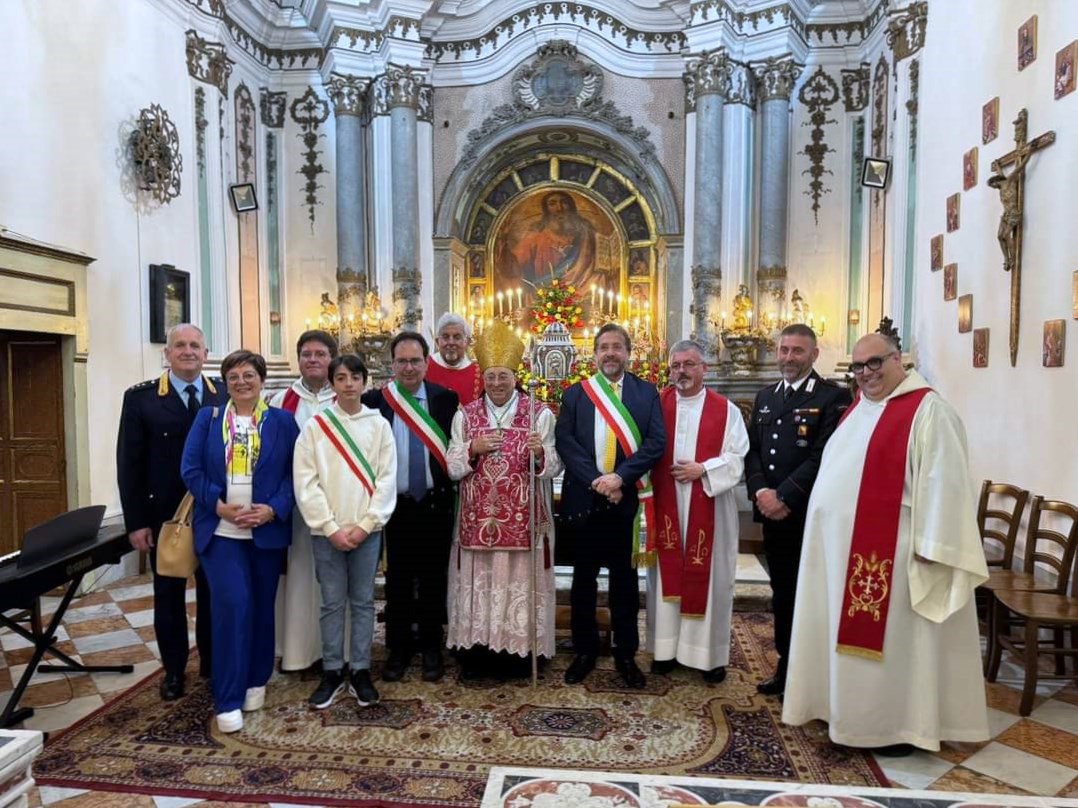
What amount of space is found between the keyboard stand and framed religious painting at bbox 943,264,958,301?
6.21 m

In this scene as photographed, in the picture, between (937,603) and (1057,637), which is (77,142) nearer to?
(937,603)

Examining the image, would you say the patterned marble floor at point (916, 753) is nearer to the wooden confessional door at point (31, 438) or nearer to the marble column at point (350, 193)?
the wooden confessional door at point (31, 438)

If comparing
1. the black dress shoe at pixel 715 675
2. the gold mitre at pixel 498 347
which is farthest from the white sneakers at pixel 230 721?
the black dress shoe at pixel 715 675

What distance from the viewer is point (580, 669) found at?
3.75 metres

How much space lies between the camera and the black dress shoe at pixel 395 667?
12.4 feet

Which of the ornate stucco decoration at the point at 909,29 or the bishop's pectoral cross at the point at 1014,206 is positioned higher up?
the ornate stucco decoration at the point at 909,29

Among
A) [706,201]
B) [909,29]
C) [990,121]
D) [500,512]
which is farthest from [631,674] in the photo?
[706,201]

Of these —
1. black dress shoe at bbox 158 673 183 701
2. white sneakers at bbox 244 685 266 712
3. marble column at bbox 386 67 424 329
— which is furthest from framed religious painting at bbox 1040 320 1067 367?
marble column at bbox 386 67 424 329

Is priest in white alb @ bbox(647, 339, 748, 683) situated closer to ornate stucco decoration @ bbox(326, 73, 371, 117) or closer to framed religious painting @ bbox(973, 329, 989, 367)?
framed religious painting @ bbox(973, 329, 989, 367)

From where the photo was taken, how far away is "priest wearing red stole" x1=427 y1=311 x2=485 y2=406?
13.1 feet

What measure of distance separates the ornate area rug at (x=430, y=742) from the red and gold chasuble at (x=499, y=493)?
804 mm

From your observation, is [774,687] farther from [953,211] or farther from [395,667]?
[953,211]

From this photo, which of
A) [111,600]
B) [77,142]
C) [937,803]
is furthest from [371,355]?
[937,803]

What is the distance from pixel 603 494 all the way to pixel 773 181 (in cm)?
741
